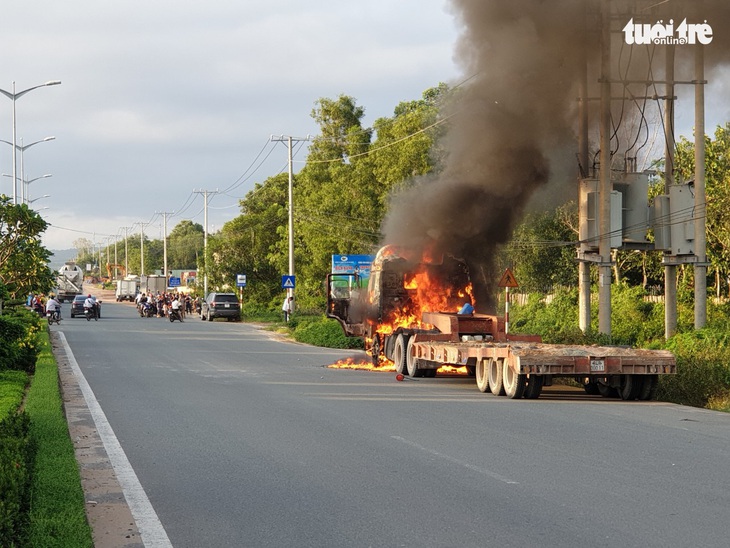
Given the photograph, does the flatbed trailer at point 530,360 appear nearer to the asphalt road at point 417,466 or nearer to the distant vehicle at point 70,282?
the asphalt road at point 417,466

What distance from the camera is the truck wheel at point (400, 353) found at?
70.6 ft

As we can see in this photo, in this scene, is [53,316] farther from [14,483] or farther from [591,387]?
[14,483]

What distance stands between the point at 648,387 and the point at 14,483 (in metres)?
12.3

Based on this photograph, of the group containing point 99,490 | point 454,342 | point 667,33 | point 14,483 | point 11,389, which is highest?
point 667,33

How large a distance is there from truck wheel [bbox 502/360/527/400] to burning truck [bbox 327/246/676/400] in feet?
0.05

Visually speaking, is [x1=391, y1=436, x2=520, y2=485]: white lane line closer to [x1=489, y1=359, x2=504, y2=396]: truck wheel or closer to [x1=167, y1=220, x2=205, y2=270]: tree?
[x1=489, y1=359, x2=504, y2=396]: truck wheel

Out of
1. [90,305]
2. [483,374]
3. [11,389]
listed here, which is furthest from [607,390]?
[90,305]

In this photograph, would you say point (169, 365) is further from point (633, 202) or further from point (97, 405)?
point (633, 202)

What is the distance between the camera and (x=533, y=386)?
650 inches

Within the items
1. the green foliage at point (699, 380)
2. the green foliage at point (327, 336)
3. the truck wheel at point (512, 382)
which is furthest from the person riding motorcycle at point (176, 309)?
the truck wheel at point (512, 382)

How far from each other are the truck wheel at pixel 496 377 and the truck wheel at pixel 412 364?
3521 millimetres

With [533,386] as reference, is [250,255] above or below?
above

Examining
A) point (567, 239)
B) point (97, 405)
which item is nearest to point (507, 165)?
point (97, 405)

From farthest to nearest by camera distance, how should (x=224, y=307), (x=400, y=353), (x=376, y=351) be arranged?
→ 1. (x=224, y=307)
2. (x=376, y=351)
3. (x=400, y=353)
